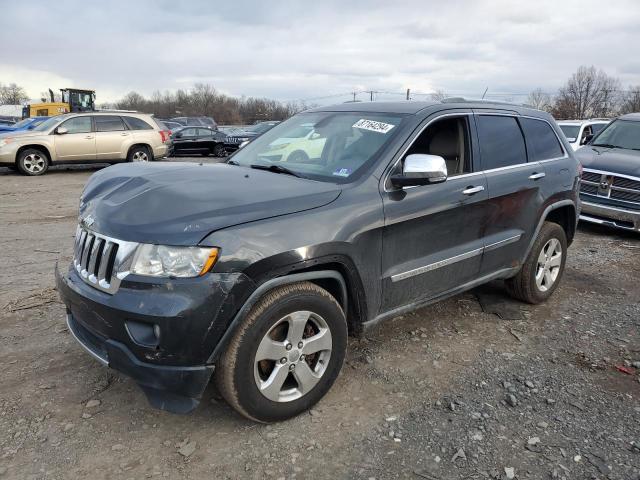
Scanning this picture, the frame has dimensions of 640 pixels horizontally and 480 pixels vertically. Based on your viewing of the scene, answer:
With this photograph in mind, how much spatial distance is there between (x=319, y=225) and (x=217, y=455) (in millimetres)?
1325

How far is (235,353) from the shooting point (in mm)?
2561

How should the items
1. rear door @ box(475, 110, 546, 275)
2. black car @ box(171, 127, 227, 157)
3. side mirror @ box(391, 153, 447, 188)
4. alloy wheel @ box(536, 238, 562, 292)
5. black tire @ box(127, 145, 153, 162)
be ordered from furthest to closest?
black car @ box(171, 127, 227, 157), black tire @ box(127, 145, 153, 162), alloy wheel @ box(536, 238, 562, 292), rear door @ box(475, 110, 546, 275), side mirror @ box(391, 153, 447, 188)

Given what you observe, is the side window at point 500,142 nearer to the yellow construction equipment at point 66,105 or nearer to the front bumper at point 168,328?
the front bumper at point 168,328

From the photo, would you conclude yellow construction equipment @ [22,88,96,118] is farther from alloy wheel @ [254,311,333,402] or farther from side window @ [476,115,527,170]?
alloy wheel @ [254,311,333,402]

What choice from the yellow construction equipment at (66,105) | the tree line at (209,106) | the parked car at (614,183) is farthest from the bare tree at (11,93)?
the parked car at (614,183)

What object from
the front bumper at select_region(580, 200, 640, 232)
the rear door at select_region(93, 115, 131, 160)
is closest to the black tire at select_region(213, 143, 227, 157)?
the rear door at select_region(93, 115, 131, 160)

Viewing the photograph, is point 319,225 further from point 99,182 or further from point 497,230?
point 497,230

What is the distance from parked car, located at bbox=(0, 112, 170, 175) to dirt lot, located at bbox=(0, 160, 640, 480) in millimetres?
10265

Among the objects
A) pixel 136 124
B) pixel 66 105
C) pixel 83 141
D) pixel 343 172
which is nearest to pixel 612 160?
pixel 343 172

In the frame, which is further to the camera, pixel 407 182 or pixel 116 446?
pixel 407 182

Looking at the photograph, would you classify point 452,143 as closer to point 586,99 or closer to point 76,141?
point 76,141

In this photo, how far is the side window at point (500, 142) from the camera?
3.99m

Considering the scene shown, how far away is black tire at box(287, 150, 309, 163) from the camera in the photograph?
3.62 meters

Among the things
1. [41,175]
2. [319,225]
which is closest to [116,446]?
[319,225]
